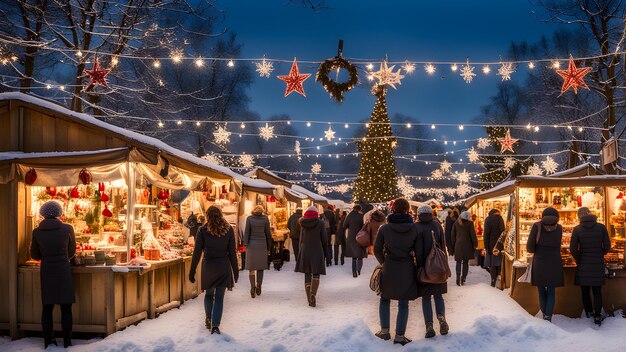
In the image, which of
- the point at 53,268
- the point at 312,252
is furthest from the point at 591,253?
the point at 53,268

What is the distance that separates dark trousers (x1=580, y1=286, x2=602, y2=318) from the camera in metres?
9.11

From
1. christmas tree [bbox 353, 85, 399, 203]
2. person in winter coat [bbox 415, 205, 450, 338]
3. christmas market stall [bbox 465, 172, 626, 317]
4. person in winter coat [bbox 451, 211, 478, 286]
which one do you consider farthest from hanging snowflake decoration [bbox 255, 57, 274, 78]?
christmas tree [bbox 353, 85, 399, 203]

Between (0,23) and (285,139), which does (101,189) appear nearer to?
(0,23)

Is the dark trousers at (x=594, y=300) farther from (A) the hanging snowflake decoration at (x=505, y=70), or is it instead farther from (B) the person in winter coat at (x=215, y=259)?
(A) the hanging snowflake decoration at (x=505, y=70)

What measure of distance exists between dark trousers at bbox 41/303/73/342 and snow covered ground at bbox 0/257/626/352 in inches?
8.2

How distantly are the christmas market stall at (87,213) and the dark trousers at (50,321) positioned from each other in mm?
495

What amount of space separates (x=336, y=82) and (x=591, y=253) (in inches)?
276

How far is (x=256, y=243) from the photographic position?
437 inches

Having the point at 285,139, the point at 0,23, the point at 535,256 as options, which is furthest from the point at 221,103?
the point at 535,256

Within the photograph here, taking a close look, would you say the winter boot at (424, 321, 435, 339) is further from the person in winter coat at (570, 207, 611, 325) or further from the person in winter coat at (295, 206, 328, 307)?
the person in winter coat at (570, 207, 611, 325)

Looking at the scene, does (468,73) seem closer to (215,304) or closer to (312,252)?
(312,252)

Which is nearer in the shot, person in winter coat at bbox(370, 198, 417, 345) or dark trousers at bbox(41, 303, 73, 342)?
person in winter coat at bbox(370, 198, 417, 345)

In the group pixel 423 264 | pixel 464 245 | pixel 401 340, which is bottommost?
pixel 401 340

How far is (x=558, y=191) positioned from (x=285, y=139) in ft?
143
